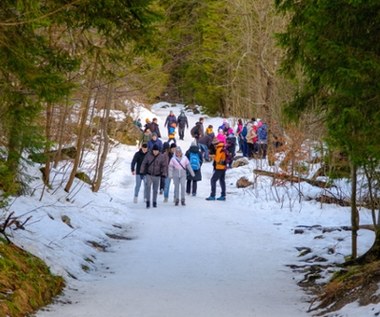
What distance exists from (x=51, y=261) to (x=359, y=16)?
18.2 feet

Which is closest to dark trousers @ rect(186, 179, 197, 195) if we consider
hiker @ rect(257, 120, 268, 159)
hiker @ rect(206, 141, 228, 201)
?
→ hiker @ rect(206, 141, 228, 201)

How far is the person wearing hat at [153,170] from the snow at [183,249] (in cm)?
51

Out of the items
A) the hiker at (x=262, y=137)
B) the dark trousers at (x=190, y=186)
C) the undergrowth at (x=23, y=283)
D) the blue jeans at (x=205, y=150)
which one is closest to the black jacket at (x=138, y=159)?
the dark trousers at (x=190, y=186)

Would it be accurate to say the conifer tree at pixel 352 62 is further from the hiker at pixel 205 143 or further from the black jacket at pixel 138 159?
the hiker at pixel 205 143

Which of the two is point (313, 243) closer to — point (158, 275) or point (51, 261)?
point (158, 275)

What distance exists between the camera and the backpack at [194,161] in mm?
20766

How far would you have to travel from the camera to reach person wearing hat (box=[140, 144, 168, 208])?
18.3 m

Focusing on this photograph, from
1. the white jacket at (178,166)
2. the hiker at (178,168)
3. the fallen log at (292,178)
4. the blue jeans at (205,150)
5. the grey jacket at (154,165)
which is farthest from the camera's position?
the blue jeans at (205,150)

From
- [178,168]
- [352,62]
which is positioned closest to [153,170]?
[178,168]

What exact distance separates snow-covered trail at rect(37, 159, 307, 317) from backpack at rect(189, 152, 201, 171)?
3.98 m

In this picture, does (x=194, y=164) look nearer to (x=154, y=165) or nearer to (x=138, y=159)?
(x=138, y=159)

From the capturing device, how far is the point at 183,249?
1233cm

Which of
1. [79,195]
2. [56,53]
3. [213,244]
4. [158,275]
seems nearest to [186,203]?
[79,195]

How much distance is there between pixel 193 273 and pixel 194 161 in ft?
35.1
